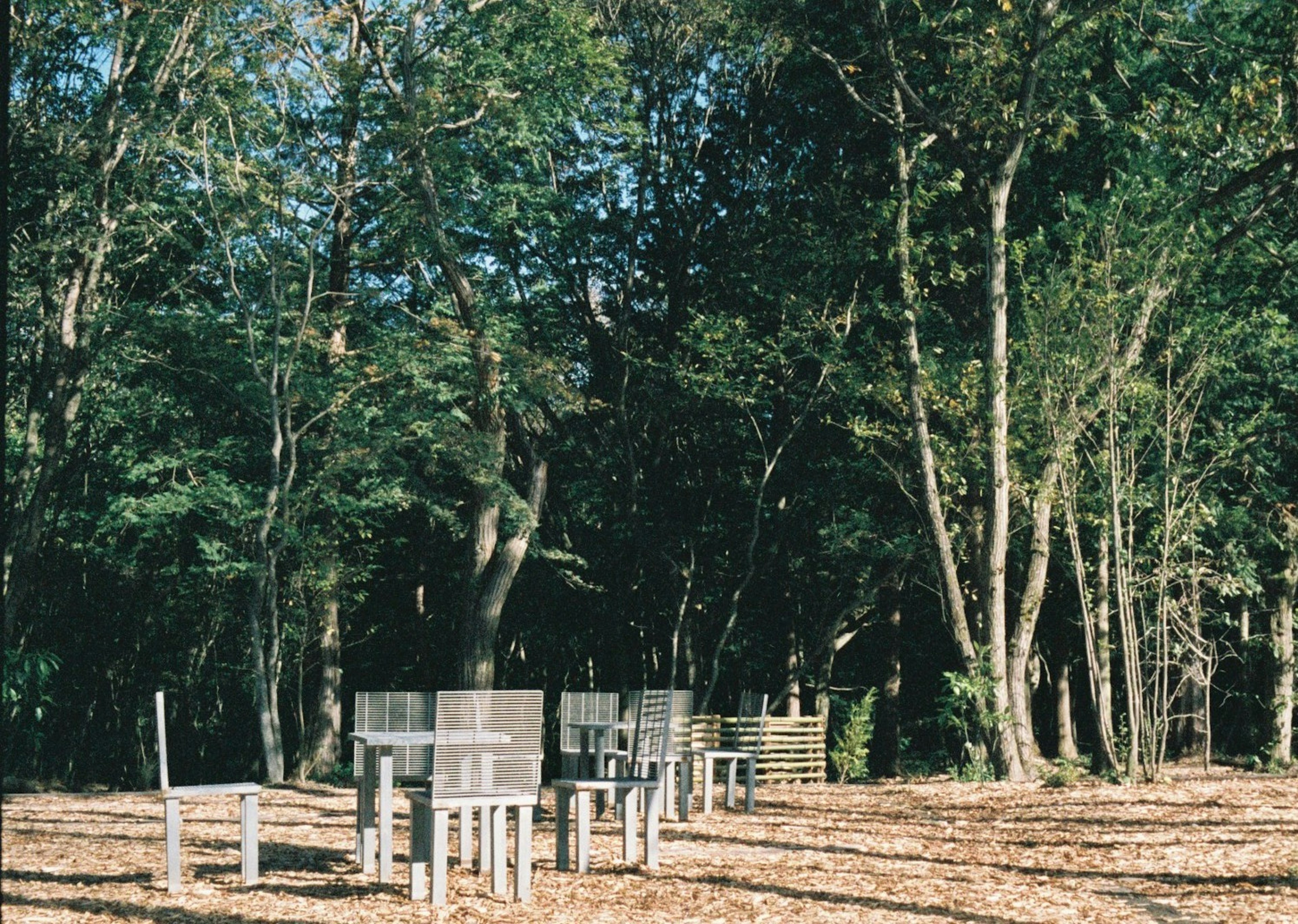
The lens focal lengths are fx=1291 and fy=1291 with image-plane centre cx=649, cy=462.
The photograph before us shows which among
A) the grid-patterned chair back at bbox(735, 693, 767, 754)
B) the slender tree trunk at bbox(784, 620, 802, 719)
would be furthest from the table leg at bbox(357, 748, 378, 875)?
the slender tree trunk at bbox(784, 620, 802, 719)

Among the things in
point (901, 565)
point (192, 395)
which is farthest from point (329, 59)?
point (901, 565)

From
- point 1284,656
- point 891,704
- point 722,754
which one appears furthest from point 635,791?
point 891,704

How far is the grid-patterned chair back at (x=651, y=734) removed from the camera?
29.8ft

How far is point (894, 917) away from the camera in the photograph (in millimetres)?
6949

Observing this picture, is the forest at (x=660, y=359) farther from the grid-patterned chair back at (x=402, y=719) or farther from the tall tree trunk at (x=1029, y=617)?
the grid-patterned chair back at (x=402, y=719)

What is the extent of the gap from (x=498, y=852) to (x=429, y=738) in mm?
960

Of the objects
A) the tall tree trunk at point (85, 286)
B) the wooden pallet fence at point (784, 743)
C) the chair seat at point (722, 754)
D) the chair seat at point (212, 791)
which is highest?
the tall tree trunk at point (85, 286)

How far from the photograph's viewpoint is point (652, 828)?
846cm

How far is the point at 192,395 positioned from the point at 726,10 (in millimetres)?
9497

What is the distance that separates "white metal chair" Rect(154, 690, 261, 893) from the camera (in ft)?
24.0

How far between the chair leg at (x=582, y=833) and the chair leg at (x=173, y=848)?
93.8 inches

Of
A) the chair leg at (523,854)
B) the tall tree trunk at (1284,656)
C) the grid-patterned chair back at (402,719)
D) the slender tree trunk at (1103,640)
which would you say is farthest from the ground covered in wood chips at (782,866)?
the tall tree trunk at (1284,656)

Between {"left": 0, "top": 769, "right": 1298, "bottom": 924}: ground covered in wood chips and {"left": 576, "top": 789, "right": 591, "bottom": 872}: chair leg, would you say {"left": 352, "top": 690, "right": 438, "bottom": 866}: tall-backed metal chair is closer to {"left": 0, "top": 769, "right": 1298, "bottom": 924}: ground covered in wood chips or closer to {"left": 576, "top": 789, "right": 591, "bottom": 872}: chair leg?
{"left": 0, "top": 769, "right": 1298, "bottom": 924}: ground covered in wood chips

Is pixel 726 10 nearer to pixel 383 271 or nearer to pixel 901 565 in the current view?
pixel 383 271
